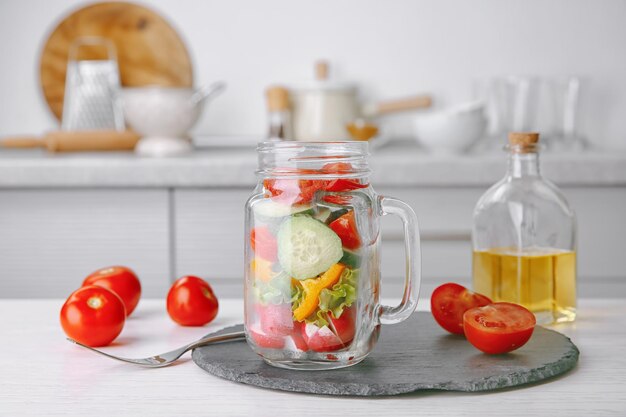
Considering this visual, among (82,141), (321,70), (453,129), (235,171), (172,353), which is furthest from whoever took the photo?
(321,70)

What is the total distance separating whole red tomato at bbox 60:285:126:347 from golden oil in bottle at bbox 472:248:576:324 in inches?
17.8

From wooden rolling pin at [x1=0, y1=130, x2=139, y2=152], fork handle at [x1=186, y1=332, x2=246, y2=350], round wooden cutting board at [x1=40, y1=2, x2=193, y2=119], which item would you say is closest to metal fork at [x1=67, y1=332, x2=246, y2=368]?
fork handle at [x1=186, y1=332, x2=246, y2=350]

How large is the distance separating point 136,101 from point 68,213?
0.39 m

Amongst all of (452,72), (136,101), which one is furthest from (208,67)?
(452,72)

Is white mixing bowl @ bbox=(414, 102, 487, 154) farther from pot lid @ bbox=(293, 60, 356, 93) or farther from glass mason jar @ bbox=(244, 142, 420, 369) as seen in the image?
glass mason jar @ bbox=(244, 142, 420, 369)

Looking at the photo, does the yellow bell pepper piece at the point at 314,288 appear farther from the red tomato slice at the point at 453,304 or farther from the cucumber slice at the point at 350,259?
the red tomato slice at the point at 453,304

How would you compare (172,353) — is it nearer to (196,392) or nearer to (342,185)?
(196,392)

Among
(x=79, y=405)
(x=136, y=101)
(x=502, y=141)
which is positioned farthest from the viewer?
(x=502, y=141)

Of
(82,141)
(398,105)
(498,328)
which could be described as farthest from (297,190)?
(398,105)

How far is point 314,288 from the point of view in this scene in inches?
31.2

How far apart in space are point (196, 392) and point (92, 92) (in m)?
2.05

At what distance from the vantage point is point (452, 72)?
2.77 metres

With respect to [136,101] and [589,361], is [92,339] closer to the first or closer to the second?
[589,361]

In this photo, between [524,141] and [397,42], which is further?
[397,42]
